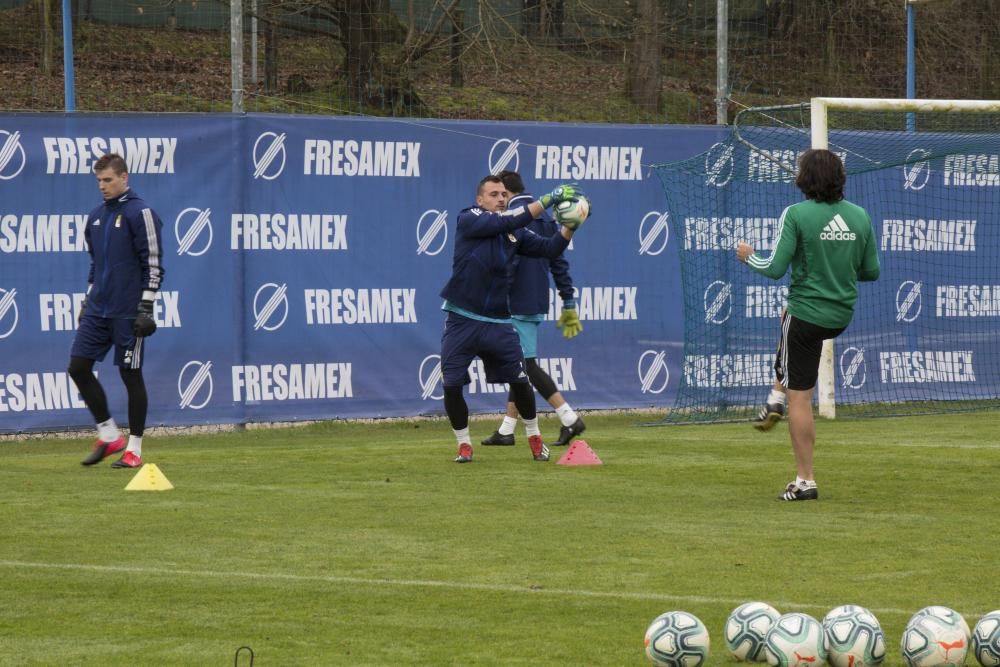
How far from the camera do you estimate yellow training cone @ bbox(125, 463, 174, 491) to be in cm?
Result: 1034

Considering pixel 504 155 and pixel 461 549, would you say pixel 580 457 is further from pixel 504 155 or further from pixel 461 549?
pixel 504 155

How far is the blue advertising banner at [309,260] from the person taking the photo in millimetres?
13719

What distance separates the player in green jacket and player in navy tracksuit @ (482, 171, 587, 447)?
11.0 feet

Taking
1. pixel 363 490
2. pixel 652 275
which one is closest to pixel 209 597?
pixel 363 490

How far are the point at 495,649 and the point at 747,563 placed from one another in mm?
2044

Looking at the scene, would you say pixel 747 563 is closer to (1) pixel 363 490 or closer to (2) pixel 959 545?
Result: (2) pixel 959 545

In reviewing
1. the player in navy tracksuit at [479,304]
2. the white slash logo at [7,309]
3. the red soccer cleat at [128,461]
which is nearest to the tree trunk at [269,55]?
the white slash logo at [7,309]

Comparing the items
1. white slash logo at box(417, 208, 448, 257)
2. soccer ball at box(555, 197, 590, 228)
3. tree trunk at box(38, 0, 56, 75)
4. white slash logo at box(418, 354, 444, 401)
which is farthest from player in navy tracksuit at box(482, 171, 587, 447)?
tree trunk at box(38, 0, 56, 75)

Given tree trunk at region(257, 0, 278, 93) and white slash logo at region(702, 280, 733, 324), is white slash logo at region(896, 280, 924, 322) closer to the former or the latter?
white slash logo at region(702, 280, 733, 324)

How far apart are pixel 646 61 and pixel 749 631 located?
12.5m

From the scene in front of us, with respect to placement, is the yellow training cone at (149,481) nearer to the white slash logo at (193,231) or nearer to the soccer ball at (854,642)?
the white slash logo at (193,231)

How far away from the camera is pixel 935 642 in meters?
5.46

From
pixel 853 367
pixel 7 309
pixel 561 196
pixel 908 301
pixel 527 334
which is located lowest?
pixel 853 367

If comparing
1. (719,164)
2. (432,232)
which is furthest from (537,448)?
(719,164)
